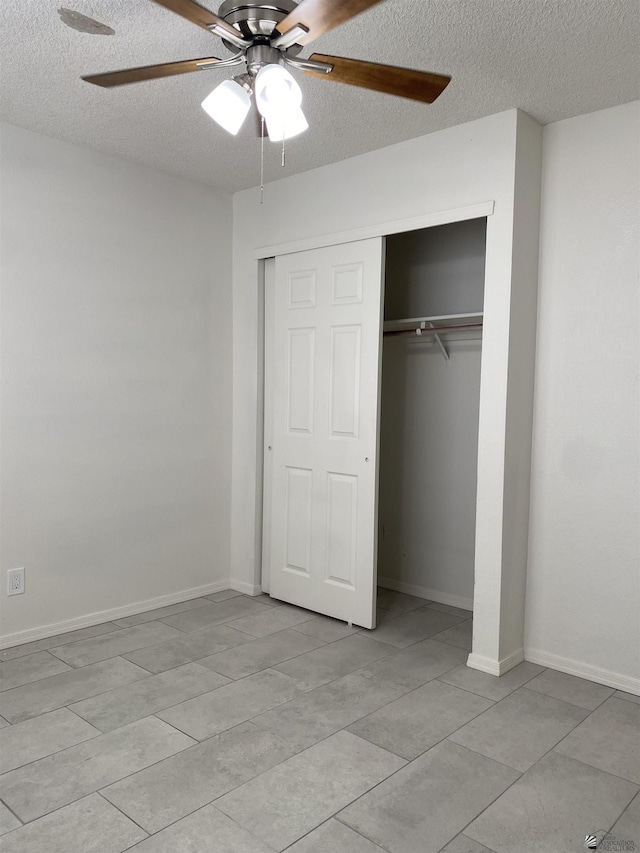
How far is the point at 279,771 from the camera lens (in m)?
2.22

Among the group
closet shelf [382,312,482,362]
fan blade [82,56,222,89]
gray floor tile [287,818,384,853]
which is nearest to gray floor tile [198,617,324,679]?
gray floor tile [287,818,384,853]

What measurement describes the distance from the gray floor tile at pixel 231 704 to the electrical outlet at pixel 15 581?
1136mm

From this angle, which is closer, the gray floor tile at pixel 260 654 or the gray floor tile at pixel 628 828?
the gray floor tile at pixel 628 828

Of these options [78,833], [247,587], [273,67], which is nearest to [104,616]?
[247,587]

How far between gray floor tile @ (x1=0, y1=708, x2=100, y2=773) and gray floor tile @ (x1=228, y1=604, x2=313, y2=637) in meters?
1.12

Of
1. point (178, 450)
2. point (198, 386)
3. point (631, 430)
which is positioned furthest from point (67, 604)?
point (631, 430)

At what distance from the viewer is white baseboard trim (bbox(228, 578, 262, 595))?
4.14 metres

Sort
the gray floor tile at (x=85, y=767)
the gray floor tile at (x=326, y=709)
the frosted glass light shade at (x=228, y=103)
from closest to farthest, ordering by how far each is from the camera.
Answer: the frosted glass light shade at (x=228, y=103), the gray floor tile at (x=85, y=767), the gray floor tile at (x=326, y=709)

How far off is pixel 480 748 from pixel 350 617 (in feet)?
4.27

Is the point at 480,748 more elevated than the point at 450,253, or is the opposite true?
the point at 450,253

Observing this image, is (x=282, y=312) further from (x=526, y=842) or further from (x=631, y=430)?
(x=526, y=842)

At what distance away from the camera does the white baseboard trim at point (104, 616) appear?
3289mm

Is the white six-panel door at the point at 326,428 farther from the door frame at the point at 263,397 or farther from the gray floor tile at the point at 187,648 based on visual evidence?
the gray floor tile at the point at 187,648

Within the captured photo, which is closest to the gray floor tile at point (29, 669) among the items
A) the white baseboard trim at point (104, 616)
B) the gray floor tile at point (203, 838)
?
the white baseboard trim at point (104, 616)
